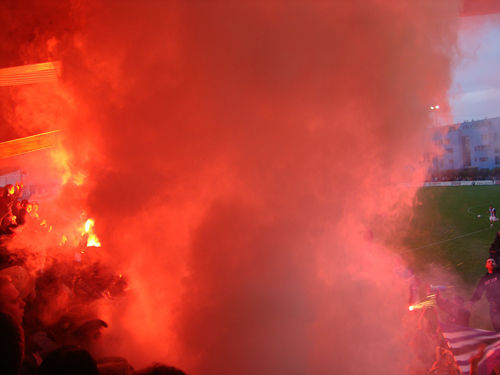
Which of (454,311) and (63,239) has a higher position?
(63,239)

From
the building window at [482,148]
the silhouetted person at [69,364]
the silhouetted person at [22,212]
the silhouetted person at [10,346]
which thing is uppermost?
the building window at [482,148]

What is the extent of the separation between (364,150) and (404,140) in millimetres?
260

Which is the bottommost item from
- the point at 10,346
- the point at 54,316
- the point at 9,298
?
the point at 54,316

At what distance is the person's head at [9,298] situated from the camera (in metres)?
2.36

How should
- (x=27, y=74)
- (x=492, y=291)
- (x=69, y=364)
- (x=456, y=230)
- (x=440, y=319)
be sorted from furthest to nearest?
(x=456, y=230)
(x=27, y=74)
(x=492, y=291)
(x=440, y=319)
(x=69, y=364)

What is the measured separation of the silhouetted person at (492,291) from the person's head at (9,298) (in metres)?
4.14

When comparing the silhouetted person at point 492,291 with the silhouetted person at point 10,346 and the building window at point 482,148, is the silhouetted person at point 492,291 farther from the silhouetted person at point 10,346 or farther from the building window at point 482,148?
the building window at point 482,148


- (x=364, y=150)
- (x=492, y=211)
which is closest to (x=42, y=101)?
(x=364, y=150)

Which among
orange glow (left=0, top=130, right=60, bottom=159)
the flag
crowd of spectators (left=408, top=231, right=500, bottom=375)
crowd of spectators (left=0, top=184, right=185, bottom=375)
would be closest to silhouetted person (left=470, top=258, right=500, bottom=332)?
crowd of spectators (left=408, top=231, right=500, bottom=375)

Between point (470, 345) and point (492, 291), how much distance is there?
122 cm

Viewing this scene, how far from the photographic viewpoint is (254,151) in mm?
2326

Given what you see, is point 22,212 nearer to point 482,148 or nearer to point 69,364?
point 69,364

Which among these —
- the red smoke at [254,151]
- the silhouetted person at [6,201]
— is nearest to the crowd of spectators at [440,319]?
the red smoke at [254,151]

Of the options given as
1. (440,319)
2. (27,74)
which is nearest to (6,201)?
(27,74)
